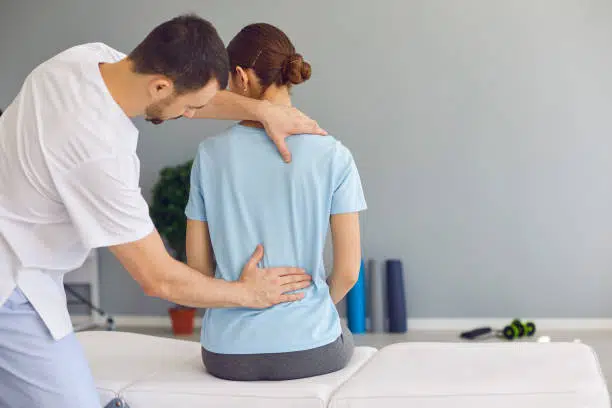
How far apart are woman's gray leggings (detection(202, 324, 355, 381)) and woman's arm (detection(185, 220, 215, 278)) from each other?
9.1 inches

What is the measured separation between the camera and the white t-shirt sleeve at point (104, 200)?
1.54m

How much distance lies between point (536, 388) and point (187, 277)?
780 millimetres

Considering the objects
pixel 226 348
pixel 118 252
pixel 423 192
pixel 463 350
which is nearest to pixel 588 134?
pixel 423 192

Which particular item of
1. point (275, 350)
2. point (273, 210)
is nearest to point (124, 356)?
point (275, 350)

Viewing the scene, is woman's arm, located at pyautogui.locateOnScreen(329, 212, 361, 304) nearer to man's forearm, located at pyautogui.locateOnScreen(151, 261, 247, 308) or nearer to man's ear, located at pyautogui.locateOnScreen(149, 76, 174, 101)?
man's forearm, located at pyautogui.locateOnScreen(151, 261, 247, 308)

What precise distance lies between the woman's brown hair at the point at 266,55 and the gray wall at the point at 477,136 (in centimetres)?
291

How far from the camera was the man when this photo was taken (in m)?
1.55

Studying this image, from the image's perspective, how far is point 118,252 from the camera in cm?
167

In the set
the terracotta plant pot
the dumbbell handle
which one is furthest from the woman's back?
the terracotta plant pot

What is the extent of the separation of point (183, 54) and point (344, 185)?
1.79 ft

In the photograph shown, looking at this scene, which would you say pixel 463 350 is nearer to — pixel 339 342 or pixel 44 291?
pixel 339 342

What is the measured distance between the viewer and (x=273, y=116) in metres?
1.92

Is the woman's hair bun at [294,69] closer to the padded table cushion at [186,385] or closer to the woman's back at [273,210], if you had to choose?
the woman's back at [273,210]

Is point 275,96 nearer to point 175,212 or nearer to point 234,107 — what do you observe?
point 234,107
